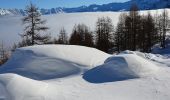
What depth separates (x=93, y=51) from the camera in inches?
717

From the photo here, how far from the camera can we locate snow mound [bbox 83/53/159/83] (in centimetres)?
1429

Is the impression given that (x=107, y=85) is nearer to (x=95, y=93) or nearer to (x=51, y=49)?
(x=95, y=93)

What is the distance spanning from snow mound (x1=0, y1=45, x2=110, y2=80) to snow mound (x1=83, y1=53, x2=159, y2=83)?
2.99 feet

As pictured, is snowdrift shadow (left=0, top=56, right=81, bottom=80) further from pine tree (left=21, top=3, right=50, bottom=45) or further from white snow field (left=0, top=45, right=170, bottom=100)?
pine tree (left=21, top=3, right=50, bottom=45)

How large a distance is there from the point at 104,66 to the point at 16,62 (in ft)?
14.5

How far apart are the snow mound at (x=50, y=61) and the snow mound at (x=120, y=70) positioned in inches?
35.8

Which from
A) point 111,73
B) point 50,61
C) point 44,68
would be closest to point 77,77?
point 111,73

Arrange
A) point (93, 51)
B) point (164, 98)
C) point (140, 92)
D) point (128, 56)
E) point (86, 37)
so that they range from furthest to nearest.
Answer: point (86, 37) < point (93, 51) < point (128, 56) < point (140, 92) < point (164, 98)

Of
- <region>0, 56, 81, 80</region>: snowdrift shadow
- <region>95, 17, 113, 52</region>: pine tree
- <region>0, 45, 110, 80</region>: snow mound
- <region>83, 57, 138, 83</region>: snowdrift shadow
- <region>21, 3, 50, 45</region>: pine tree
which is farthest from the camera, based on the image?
<region>95, 17, 113, 52</region>: pine tree

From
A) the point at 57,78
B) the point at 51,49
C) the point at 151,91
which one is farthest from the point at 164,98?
the point at 51,49

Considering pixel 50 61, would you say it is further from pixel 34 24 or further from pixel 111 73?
pixel 34 24

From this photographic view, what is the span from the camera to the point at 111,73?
14602mm

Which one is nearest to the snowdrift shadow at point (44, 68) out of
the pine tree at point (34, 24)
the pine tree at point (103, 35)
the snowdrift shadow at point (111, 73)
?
the snowdrift shadow at point (111, 73)

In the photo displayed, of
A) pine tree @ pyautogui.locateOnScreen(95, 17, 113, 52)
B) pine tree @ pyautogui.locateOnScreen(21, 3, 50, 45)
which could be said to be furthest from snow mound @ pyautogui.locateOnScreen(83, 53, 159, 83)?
pine tree @ pyautogui.locateOnScreen(95, 17, 113, 52)
